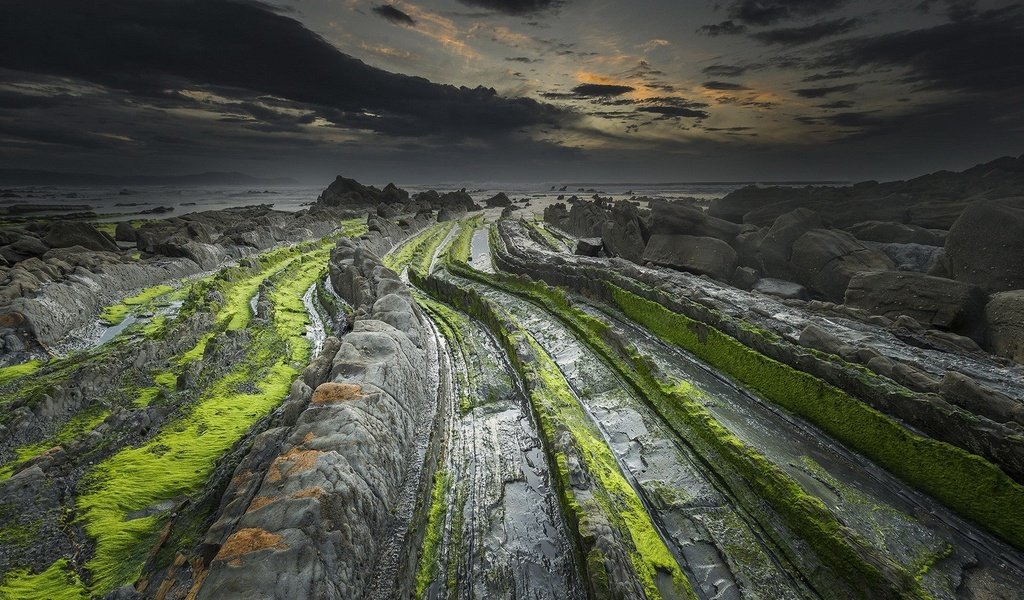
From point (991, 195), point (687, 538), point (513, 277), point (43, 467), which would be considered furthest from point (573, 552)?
point (991, 195)

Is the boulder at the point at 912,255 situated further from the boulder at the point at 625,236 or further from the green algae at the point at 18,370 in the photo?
the green algae at the point at 18,370

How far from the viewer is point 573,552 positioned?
5.66m

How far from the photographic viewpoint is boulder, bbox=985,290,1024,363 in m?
10.6

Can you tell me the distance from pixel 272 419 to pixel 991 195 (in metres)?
46.2

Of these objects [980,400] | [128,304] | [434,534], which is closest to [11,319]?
[128,304]

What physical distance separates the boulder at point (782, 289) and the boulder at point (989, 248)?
4.65 metres

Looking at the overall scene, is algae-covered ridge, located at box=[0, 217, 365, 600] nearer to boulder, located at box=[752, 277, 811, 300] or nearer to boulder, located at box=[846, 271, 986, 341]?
boulder, located at box=[846, 271, 986, 341]

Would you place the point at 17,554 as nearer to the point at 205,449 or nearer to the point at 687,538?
the point at 205,449

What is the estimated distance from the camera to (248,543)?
443 cm

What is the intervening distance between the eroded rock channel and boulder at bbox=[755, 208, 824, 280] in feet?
25.9

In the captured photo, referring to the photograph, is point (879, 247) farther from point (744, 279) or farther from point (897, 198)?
point (897, 198)

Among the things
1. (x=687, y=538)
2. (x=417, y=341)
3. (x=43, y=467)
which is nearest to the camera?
(x=687, y=538)

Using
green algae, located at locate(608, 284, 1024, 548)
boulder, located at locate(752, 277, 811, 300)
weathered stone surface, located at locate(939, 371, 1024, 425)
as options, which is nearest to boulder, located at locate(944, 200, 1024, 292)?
boulder, located at locate(752, 277, 811, 300)

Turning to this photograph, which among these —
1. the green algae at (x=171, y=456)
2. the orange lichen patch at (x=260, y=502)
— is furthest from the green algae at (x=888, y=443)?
the green algae at (x=171, y=456)
